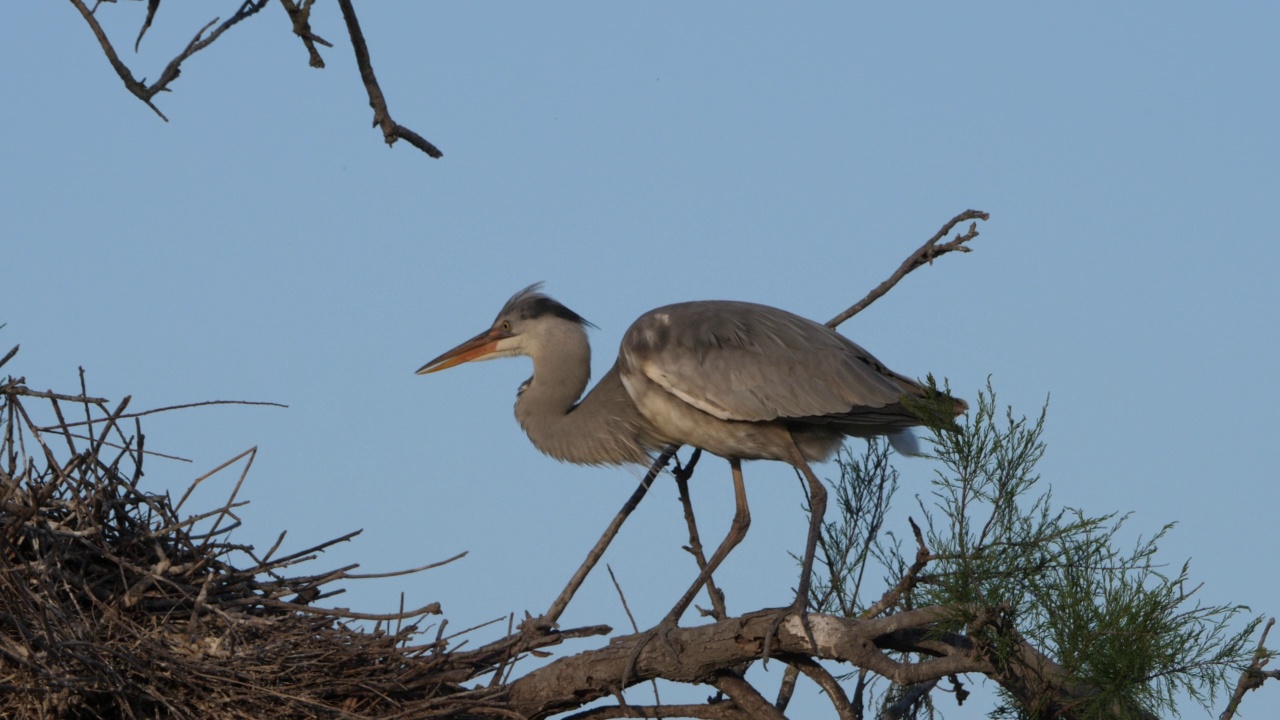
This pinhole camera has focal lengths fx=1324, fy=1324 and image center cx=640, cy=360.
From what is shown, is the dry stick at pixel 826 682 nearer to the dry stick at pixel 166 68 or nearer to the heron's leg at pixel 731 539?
the heron's leg at pixel 731 539

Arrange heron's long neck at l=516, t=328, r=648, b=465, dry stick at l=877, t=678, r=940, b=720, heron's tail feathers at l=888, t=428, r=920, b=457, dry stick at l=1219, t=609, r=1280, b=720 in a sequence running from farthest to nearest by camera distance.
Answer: heron's long neck at l=516, t=328, r=648, b=465, heron's tail feathers at l=888, t=428, r=920, b=457, dry stick at l=877, t=678, r=940, b=720, dry stick at l=1219, t=609, r=1280, b=720

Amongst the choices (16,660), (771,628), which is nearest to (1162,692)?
(771,628)

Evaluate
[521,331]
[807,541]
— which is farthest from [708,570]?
[521,331]

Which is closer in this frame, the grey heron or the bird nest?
the bird nest

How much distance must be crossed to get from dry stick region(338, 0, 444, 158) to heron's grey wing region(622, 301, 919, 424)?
8.99ft

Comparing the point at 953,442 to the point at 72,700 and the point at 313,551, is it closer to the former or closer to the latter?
the point at 313,551

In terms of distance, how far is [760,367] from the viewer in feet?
17.0

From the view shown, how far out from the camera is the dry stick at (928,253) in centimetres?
471

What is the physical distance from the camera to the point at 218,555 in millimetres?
4066

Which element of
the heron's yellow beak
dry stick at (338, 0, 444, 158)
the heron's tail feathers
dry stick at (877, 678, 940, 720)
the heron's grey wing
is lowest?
dry stick at (877, 678, 940, 720)

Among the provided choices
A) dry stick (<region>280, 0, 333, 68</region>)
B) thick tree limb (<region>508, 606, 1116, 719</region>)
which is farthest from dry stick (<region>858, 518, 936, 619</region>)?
dry stick (<region>280, 0, 333, 68</region>)

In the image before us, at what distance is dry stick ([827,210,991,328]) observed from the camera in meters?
4.71

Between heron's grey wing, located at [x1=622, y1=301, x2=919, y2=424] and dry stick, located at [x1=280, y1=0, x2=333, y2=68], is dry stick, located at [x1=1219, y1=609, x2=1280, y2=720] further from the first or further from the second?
dry stick, located at [x1=280, y1=0, x2=333, y2=68]

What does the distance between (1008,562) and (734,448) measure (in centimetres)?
195
